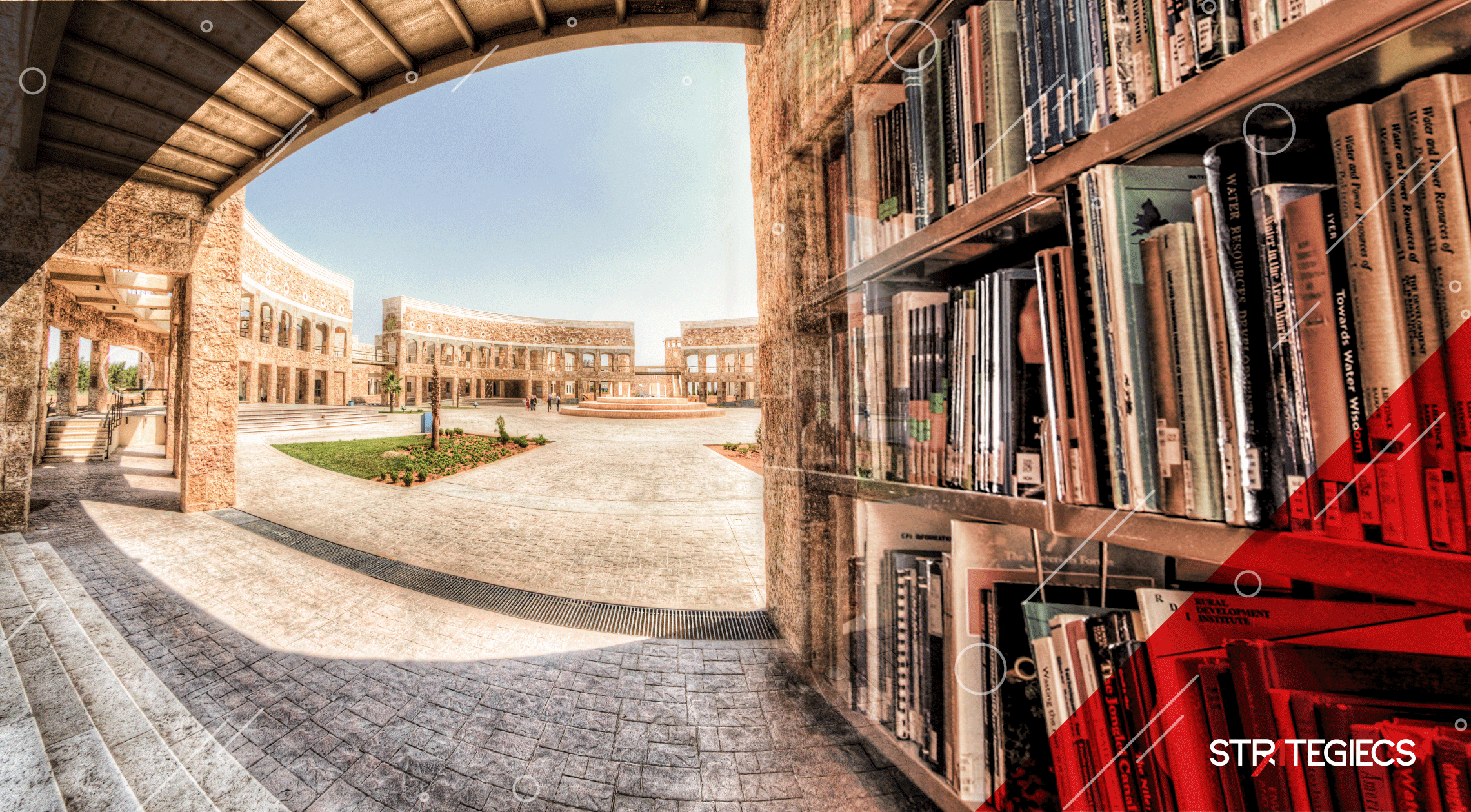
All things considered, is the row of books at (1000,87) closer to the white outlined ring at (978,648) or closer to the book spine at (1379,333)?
the book spine at (1379,333)

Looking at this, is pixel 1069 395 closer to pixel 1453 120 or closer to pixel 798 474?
pixel 1453 120

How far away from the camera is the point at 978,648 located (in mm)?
1070

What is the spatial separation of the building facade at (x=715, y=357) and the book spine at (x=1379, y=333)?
2300 cm

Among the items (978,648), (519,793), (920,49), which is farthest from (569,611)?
(920,49)

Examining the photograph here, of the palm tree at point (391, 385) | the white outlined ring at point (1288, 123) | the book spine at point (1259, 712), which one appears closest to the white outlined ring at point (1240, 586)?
the book spine at point (1259, 712)

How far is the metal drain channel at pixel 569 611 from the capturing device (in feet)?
7.16

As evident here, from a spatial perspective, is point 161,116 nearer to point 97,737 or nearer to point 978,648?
A: point 97,737

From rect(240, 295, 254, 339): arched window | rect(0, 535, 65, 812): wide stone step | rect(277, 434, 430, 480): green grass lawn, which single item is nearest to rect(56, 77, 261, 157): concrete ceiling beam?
rect(0, 535, 65, 812): wide stone step

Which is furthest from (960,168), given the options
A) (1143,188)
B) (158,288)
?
(158,288)

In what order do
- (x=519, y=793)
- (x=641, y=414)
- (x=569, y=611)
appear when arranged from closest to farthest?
(x=519, y=793) < (x=569, y=611) < (x=641, y=414)

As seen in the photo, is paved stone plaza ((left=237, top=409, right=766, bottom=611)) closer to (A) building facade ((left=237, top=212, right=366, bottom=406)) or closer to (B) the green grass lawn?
(B) the green grass lawn

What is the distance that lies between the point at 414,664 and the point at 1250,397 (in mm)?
2930

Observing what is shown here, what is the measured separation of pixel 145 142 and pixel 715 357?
2161cm

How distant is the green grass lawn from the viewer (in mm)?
6645
